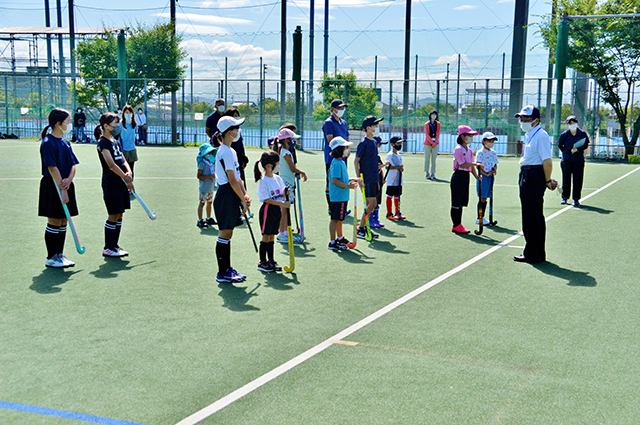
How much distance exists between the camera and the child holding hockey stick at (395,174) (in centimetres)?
1155

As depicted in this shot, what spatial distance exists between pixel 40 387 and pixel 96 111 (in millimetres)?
39146

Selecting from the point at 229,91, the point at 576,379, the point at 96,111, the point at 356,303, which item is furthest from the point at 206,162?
the point at 96,111

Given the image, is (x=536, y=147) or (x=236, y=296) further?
(x=536, y=147)

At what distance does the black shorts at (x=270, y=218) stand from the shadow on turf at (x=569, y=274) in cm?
356

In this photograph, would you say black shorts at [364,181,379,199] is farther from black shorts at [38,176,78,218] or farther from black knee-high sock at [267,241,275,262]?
black shorts at [38,176,78,218]

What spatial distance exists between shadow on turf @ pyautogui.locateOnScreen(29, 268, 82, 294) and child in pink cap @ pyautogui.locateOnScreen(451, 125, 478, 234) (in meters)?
6.09

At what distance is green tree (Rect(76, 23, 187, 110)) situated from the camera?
39531mm

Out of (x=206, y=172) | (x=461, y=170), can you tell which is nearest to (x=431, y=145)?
(x=461, y=170)

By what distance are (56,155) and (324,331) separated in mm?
4152

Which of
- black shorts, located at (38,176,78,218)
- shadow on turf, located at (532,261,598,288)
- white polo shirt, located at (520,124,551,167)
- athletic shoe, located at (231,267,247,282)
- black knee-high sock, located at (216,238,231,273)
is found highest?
white polo shirt, located at (520,124,551,167)

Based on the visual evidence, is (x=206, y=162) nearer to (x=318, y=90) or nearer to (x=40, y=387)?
(x=40, y=387)

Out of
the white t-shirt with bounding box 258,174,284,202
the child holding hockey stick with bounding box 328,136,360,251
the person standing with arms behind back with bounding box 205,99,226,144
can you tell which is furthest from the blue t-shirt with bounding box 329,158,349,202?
the person standing with arms behind back with bounding box 205,99,226,144

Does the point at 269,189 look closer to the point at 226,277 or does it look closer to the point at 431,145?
the point at 226,277

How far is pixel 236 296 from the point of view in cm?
675
